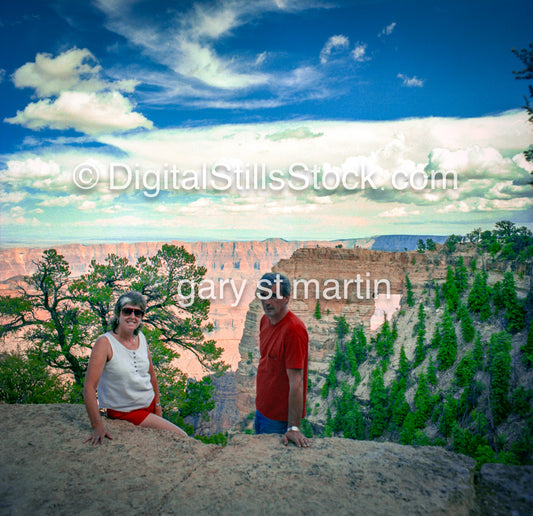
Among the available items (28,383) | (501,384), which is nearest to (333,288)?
(501,384)

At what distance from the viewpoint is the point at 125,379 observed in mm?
4031

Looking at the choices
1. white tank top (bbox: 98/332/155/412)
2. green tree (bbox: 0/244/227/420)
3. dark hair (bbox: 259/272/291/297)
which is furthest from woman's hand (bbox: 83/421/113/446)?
green tree (bbox: 0/244/227/420)

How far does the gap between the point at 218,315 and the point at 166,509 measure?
127403mm

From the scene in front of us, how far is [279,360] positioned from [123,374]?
5.27ft

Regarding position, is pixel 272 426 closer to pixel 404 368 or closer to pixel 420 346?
pixel 404 368

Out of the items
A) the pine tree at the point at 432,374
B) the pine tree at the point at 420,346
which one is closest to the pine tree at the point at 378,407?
the pine tree at the point at 420,346

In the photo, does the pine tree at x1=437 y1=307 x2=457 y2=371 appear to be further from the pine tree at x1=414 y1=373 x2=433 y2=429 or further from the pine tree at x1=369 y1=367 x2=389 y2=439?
the pine tree at x1=369 y1=367 x2=389 y2=439

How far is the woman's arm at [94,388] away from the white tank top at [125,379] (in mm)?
104

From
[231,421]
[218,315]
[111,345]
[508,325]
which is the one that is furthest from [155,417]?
[218,315]

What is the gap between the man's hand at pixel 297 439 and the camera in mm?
3756

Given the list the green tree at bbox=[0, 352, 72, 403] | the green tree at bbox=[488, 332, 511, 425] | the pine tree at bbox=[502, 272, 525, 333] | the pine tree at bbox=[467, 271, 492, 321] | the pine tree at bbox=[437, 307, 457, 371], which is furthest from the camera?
the pine tree at bbox=[467, 271, 492, 321]

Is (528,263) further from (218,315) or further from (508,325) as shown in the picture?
(218,315)

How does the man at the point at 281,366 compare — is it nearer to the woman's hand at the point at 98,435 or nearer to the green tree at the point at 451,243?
the woman's hand at the point at 98,435

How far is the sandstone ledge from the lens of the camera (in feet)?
9.09
